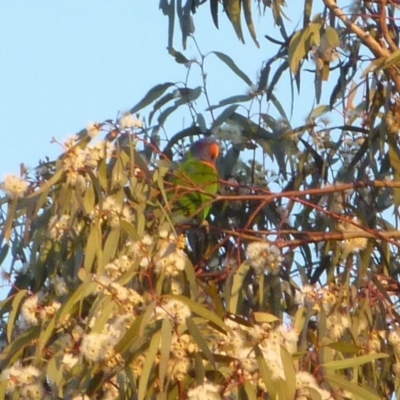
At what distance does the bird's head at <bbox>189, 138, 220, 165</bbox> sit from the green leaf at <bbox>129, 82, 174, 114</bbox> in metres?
0.16

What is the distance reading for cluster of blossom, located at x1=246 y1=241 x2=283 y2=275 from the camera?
236 cm

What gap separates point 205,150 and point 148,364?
1.28 m

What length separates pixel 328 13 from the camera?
2854 millimetres

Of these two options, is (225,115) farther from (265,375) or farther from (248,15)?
(265,375)

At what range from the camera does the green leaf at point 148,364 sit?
190 cm

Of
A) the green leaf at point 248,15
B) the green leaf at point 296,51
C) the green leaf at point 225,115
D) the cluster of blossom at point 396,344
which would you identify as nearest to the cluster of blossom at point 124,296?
the cluster of blossom at point 396,344

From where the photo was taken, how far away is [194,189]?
2.46 m

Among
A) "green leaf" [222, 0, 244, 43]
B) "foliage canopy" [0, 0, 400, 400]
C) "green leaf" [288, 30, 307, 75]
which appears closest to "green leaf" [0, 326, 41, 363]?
"foliage canopy" [0, 0, 400, 400]

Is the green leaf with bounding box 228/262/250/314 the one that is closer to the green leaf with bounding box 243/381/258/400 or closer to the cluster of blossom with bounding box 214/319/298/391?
the cluster of blossom with bounding box 214/319/298/391

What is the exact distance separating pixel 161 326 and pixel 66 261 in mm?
590

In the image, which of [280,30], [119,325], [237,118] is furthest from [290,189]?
[119,325]

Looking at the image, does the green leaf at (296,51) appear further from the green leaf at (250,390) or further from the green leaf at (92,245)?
the green leaf at (250,390)

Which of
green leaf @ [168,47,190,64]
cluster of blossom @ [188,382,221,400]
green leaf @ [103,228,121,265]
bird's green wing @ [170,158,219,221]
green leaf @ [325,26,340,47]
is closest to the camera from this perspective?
cluster of blossom @ [188,382,221,400]

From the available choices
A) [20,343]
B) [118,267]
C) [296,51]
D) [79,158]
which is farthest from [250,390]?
[296,51]
